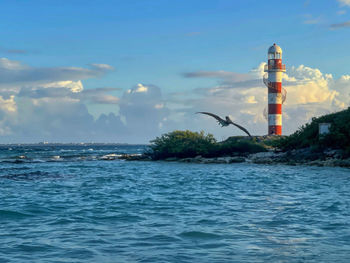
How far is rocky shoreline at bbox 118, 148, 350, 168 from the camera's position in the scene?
1344 inches

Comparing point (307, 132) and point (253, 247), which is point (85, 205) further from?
point (307, 132)

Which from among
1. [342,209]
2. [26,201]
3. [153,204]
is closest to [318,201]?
[342,209]

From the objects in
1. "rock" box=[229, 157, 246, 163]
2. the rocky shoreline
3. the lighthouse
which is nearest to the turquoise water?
the rocky shoreline

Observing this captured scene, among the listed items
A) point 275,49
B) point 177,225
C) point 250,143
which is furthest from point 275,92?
point 177,225

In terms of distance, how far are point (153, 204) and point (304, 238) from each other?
20.8ft

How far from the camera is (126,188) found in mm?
20141

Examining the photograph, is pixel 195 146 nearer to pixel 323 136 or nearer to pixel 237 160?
pixel 237 160

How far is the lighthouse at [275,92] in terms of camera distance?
56688 millimetres

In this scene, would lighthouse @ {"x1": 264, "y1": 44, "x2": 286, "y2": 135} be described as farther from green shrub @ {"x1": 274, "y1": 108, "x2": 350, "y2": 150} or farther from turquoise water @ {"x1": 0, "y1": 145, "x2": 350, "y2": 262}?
turquoise water @ {"x1": 0, "y1": 145, "x2": 350, "y2": 262}

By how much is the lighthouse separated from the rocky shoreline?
45.2 ft

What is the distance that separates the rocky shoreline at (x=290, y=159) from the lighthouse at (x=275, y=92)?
13.8 metres

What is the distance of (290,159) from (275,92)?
20041 mm

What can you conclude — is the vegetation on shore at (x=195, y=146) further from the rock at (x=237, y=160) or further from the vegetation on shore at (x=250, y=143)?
the rock at (x=237, y=160)

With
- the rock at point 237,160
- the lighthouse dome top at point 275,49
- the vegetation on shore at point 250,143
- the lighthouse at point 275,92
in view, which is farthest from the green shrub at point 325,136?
the lighthouse dome top at point 275,49
